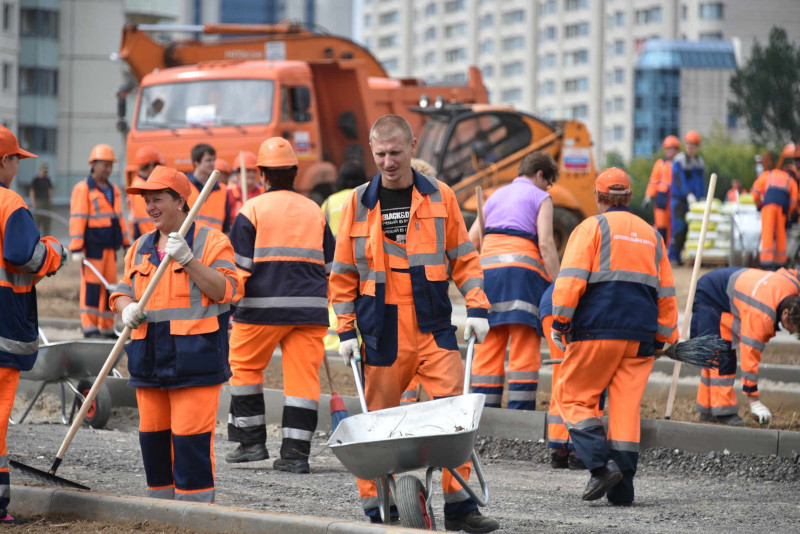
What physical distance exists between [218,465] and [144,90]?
12028 mm

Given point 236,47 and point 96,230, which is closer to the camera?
point 96,230

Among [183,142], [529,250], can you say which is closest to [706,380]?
[529,250]

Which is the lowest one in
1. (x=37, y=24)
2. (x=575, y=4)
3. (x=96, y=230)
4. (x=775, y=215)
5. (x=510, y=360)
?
(x=510, y=360)

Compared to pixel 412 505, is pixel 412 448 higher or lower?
higher

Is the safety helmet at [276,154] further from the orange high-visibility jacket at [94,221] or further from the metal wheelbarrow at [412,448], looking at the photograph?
the orange high-visibility jacket at [94,221]

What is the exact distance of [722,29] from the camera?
376 feet

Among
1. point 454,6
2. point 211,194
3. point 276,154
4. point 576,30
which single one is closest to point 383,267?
point 276,154

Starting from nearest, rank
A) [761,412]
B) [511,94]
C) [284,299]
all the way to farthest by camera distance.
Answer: [284,299]
[761,412]
[511,94]

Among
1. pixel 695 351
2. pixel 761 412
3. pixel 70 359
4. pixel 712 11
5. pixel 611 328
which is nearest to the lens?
pixel 611 328

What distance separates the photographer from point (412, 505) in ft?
17.6

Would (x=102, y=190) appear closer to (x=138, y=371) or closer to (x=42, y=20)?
(x=138, y=371)

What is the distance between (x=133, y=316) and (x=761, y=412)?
5148 millimetres

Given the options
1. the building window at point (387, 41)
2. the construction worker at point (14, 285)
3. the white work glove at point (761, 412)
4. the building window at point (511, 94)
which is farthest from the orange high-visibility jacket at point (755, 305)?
the building window at point (387, 41)

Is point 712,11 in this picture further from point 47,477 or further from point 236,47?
point 47,477
